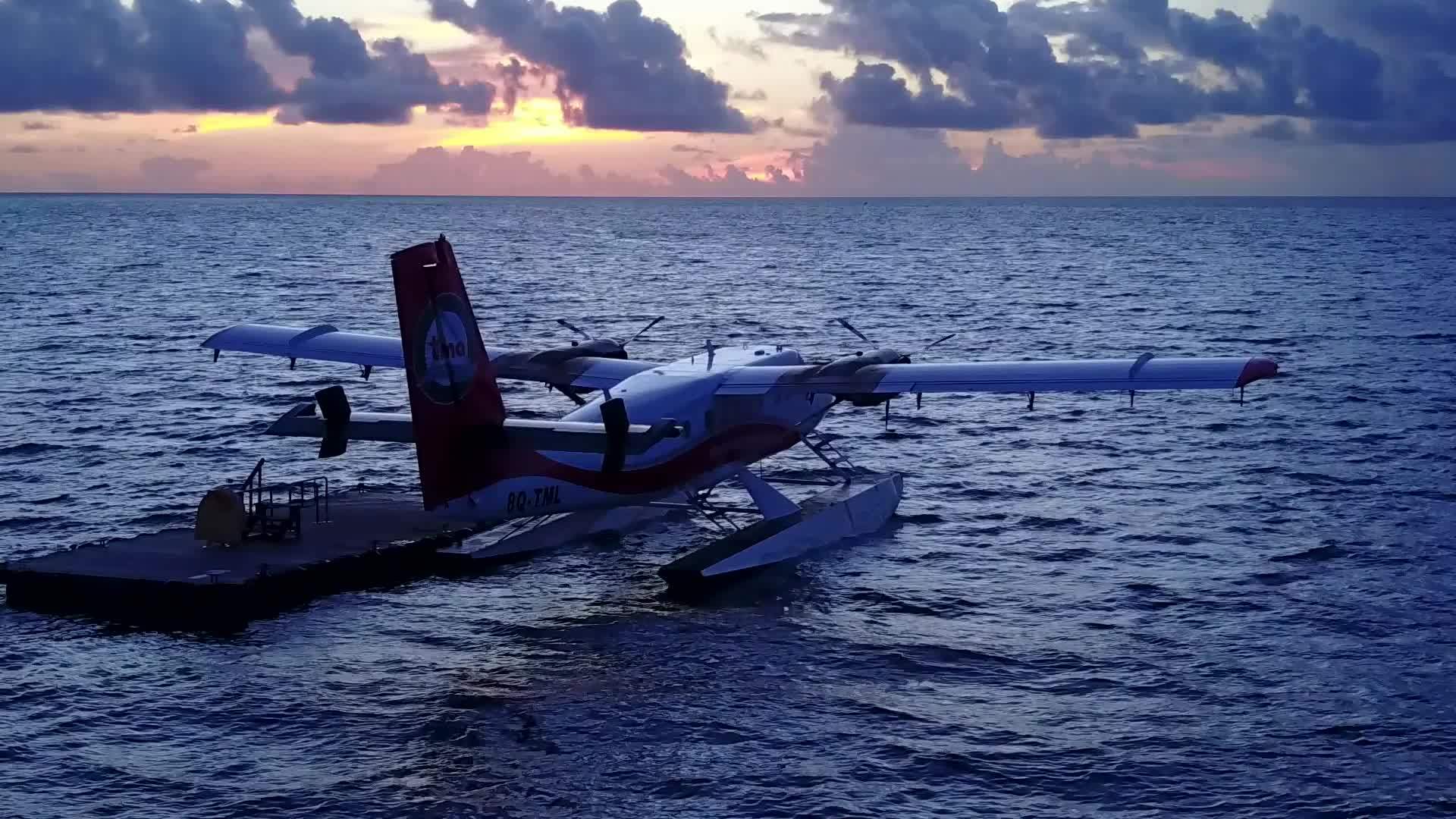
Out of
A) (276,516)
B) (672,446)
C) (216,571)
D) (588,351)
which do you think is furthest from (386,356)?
(216,571)

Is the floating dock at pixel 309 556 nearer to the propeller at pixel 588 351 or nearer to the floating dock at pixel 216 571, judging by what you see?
the floating dock at pixel 216 571

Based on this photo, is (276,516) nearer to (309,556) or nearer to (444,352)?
(309,556)

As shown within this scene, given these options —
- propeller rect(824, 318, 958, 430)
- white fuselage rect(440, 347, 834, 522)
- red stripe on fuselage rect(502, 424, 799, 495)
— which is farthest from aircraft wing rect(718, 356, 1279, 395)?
red stripe on fuselage rect(502, 424, 799, 495)

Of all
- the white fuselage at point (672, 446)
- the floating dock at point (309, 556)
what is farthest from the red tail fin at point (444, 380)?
the floating dock at point (309, 556)

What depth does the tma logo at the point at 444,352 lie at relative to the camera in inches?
902

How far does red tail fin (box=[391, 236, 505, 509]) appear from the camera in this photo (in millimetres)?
22672

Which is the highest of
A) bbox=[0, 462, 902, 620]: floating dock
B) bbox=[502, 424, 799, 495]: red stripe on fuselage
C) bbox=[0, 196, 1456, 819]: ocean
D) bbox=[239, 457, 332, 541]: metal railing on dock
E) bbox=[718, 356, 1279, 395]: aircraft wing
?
bbox=[718, 356, 1279, 395]: aircraft wing

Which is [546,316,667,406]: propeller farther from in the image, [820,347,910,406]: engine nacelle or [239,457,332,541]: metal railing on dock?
[239,457,332,541]: metal railing on dock

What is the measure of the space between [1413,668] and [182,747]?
1897cm

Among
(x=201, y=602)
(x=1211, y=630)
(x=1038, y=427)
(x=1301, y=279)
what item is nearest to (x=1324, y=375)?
(x=1038, y=427)

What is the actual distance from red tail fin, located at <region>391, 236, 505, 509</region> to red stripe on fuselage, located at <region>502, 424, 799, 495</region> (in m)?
0.74

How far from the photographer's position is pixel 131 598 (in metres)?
23.9

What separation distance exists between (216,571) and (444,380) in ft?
17.8

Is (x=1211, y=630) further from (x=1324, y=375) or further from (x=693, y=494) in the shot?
(x=1324, y=375)
